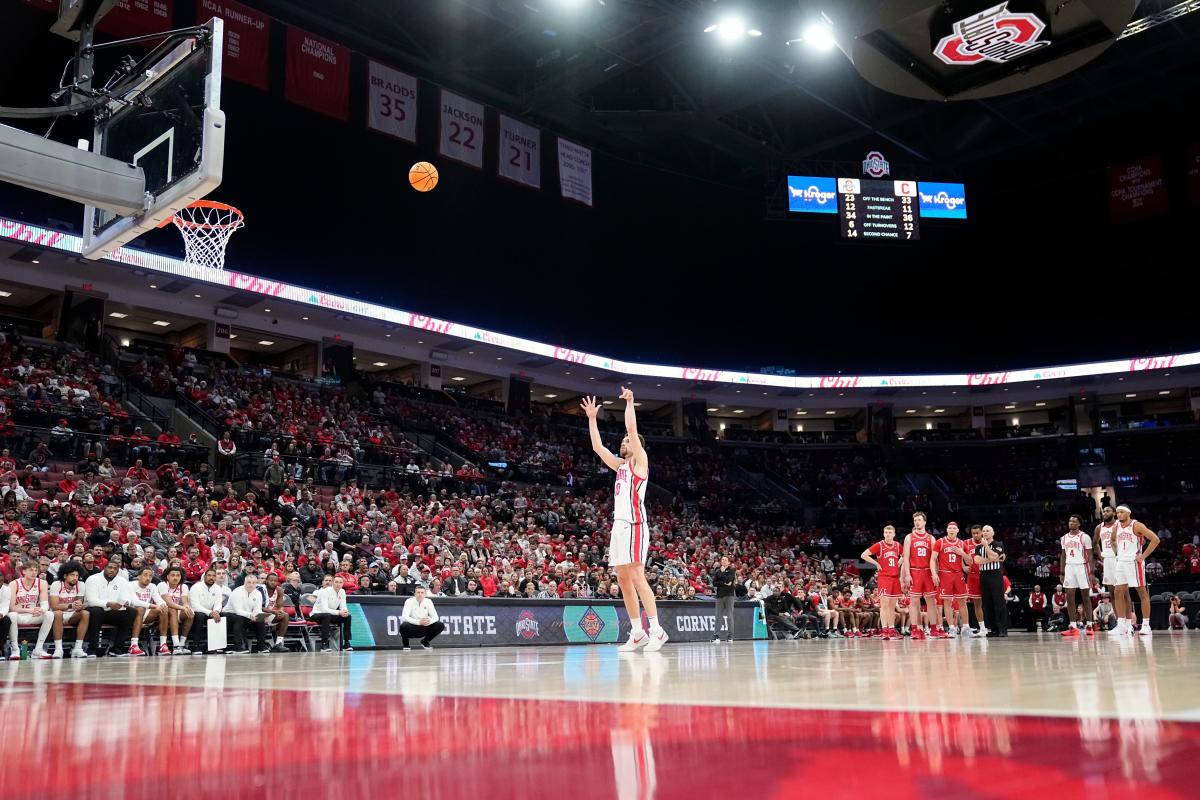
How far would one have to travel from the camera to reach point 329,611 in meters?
13.4

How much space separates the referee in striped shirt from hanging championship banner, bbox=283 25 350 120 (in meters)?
15.7

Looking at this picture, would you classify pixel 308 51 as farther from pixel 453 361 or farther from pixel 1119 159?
pixel 1119 159

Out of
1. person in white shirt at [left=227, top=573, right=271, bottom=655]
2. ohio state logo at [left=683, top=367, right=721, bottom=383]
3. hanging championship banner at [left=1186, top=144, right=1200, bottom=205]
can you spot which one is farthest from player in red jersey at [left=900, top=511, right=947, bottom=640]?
ohio state logo at [left=683, top=367, right=721, bottom=383]

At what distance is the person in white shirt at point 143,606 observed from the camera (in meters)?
12.5

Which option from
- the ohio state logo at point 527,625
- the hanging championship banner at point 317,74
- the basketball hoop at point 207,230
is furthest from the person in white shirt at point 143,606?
the hanging championship banner at point 317,74

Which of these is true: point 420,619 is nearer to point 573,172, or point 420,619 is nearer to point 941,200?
point 573,172

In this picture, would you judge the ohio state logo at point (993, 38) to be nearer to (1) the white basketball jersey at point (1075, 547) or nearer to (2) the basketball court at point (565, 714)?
(2) the basketball court at point (565, 714)

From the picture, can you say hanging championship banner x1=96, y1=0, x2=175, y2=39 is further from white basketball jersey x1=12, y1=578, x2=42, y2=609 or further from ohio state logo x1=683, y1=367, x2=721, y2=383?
ohio state logo x1=683, y1=367, x2=721, y2=383

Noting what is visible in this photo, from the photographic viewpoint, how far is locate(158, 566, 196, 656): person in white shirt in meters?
12.9

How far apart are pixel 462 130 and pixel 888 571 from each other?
15.6 m

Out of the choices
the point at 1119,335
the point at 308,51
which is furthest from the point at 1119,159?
the point at 308,51

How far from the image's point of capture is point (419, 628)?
44.4 feet

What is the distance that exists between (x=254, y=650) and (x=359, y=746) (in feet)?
39.7

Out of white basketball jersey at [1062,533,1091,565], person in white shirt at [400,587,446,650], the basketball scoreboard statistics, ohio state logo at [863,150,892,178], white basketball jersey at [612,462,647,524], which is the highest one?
ohio state logo at [863,150,892,178]
